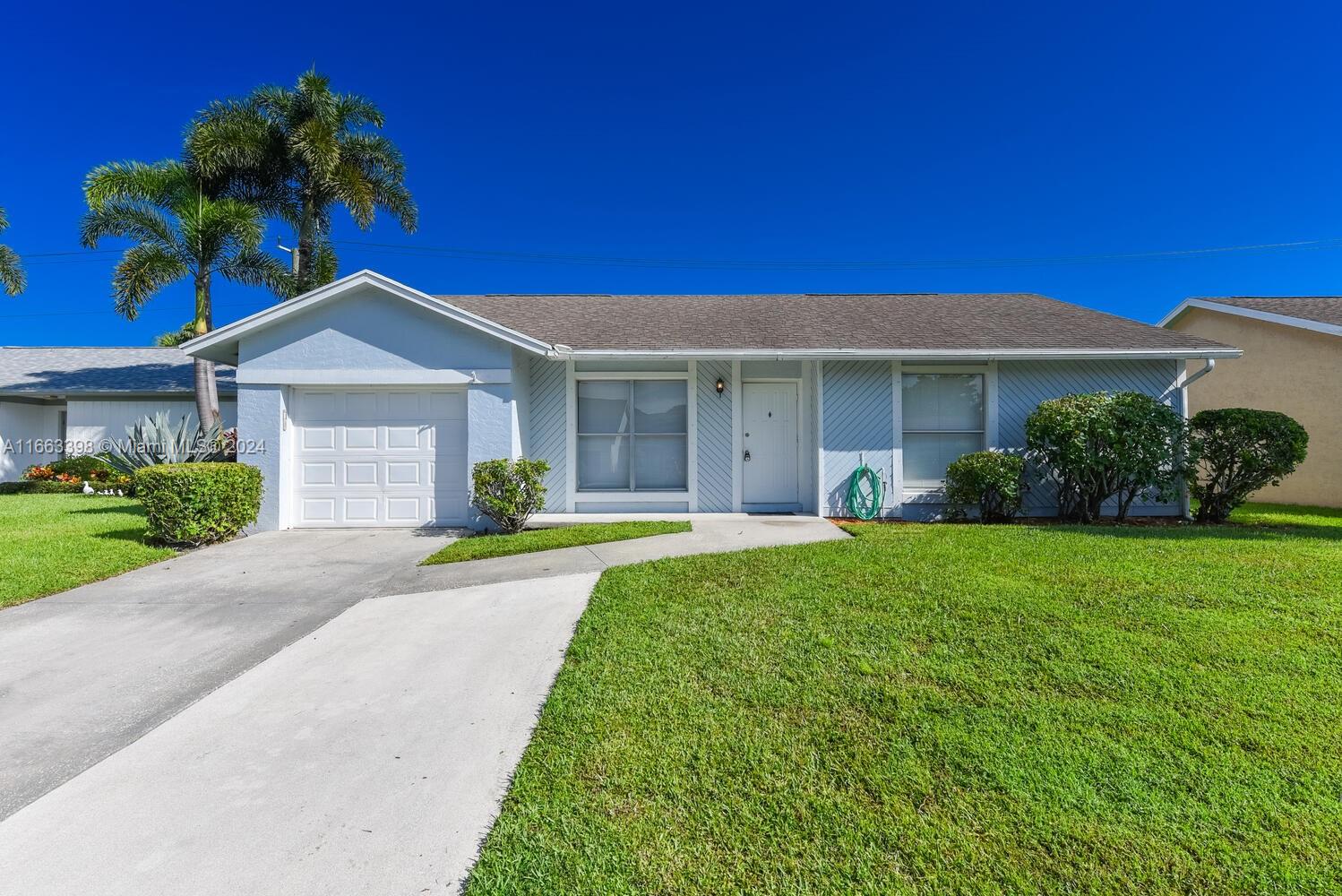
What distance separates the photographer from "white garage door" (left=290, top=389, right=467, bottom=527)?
8500 mm

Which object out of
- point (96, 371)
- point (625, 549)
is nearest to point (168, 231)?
point (96, 371)

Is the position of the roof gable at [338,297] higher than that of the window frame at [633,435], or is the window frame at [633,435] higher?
the roof gable at [338,297]

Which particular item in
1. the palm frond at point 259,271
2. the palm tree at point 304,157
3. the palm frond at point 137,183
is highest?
the palm tree at point 304,157

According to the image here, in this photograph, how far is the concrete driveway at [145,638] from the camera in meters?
2.82

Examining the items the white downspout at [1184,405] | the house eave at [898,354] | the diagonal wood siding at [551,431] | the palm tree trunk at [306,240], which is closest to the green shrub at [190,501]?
the diagonal wood siding at [551,431]

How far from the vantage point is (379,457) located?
336 inches

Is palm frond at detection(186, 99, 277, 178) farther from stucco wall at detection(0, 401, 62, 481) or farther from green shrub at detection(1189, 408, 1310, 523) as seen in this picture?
green shrub at detection(1189, 408, 1310, 523)

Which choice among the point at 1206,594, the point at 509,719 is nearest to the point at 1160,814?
the point at 509,719

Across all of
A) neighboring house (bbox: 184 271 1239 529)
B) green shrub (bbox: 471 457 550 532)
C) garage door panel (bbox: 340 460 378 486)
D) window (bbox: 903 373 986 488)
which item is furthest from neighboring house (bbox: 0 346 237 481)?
window (bbox: 903 373 986 488)

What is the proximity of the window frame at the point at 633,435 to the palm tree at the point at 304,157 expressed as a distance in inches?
447

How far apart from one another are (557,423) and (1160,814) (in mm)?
8352

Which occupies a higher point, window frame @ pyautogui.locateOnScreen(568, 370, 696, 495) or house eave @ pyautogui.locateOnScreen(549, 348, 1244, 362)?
house eave @ pyautogui.locateOnScreen(549, 348, 1244, 362)

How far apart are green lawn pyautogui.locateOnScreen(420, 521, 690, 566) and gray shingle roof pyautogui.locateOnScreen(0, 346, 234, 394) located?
44.1 ft

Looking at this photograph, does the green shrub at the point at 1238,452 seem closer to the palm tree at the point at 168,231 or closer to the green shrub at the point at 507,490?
the green shrub at the point at 507,490
